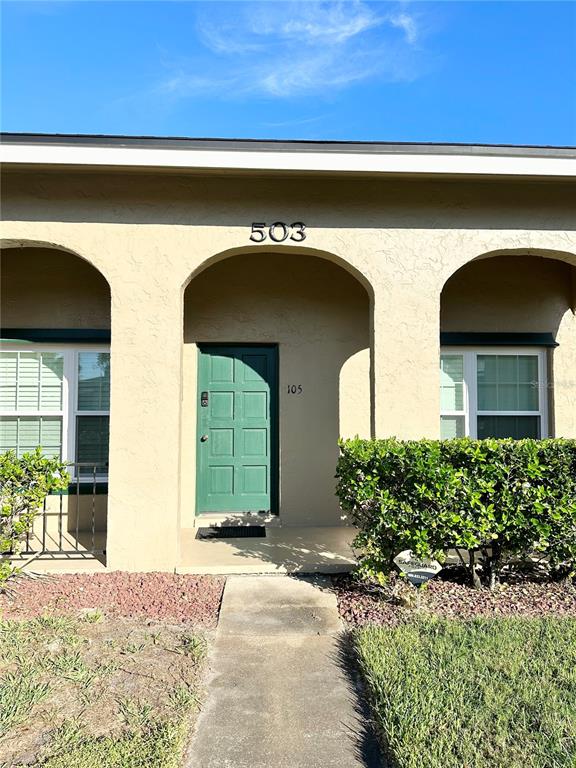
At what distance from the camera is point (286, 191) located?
5043 mm

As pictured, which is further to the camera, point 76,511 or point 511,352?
point 511,352

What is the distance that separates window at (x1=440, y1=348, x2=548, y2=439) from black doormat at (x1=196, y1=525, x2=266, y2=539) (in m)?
2.86

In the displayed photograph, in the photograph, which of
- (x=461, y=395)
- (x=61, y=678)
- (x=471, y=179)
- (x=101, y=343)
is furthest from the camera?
(x=461, y=395)

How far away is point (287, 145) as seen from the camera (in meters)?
4.69

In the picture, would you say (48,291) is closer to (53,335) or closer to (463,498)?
(53,335)

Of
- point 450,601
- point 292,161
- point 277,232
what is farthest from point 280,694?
point 292,161

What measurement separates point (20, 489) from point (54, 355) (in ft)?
8.54

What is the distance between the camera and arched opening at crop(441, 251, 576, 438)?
6.67 meters

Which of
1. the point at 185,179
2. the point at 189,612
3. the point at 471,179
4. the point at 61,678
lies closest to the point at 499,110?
the point at 471,179

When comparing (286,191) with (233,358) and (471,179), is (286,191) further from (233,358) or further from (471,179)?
(233,358)

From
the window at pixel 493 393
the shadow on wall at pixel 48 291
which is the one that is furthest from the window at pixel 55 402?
the window at pixel 493 393

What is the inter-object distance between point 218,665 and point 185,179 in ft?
14.4

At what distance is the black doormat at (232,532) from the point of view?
5.95 m

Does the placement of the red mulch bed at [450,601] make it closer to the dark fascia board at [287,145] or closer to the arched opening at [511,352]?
the arched opening at [511,352]
